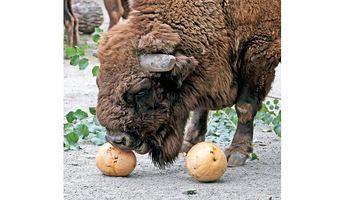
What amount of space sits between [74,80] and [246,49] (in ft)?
13.2

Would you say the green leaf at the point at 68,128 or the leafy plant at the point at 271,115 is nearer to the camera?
the leafy plant at the point at 271,115

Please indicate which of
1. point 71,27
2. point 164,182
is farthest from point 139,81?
point 71,27

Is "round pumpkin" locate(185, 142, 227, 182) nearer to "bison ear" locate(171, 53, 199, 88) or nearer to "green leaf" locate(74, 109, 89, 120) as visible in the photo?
"bison ear" locate(171, 53, 199, 88)

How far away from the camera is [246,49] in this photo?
671cm

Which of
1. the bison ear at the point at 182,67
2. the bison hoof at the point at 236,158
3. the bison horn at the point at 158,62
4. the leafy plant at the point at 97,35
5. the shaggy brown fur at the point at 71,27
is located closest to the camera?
the bison horn at the point at 158,62

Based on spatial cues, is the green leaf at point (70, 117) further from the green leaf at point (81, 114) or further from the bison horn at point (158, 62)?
the bison horn at point (158, 62)

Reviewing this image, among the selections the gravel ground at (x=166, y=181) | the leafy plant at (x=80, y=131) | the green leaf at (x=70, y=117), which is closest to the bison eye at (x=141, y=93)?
the gravel ground at (x=166, y=181)

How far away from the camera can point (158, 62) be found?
6.08m

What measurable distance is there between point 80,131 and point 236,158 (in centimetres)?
149

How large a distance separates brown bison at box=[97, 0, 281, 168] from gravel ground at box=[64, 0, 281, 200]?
0.59 feet

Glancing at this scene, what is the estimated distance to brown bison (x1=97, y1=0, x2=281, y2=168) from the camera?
616 centimetres

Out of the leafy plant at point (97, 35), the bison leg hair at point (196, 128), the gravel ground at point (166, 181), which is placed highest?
the leafy plant at point (97, 35)

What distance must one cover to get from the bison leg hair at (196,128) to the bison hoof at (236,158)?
51 centimetres

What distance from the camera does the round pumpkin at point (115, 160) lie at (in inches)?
251
